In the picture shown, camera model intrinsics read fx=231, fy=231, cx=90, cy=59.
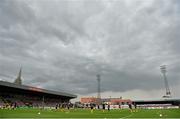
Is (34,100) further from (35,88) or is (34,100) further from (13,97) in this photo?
(13,97)

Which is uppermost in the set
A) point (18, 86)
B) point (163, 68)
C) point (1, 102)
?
point (163, 68)

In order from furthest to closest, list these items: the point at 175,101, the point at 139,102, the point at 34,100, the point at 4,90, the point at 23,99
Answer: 1. the point at 139,102
2. the point at 175,101
3. the point at 34,100
4. the point at 23,99
5. the point at 4,90

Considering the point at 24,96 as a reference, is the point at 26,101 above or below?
below

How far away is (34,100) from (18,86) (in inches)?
710

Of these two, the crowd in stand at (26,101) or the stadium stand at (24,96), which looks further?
the stadium stand at (24,96)

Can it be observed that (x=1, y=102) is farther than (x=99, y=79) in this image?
No

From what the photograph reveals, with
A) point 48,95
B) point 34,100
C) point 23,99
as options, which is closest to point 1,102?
point 23,99

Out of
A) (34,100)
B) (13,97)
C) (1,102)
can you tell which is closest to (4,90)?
(13,97)

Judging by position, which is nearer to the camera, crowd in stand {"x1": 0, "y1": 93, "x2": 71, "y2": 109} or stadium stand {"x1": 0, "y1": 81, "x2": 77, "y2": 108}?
crowd in stand {"x1": 0, "y1": 93, "x2": 71, "y2": 109}

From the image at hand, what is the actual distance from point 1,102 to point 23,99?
21.4 m

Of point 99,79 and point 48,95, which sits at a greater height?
point 99,79

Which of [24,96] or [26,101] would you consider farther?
[24,96]

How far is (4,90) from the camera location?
97.7 meters

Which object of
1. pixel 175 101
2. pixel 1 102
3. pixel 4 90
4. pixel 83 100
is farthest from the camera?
pixel 83 100
